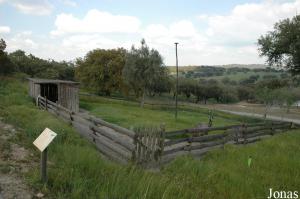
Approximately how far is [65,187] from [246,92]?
103953 mm

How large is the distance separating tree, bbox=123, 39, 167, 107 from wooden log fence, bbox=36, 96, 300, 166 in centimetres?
3040

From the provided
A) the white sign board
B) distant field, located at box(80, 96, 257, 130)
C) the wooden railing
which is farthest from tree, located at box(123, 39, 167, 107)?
the white sign board

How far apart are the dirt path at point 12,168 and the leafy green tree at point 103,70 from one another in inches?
1755

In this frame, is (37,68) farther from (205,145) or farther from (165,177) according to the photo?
(165,177)

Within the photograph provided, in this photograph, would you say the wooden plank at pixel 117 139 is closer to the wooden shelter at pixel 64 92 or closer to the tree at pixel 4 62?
the wooden shelter at pixel 64 92

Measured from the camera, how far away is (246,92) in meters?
104

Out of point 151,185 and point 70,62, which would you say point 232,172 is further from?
point 70,62

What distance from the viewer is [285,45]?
2414 centimetres

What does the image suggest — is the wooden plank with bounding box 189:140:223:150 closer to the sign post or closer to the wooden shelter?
the sign post

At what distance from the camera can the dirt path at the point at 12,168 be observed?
16.2ft

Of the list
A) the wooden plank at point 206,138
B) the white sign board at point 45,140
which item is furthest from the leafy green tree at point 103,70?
the white sign board at point 45,140

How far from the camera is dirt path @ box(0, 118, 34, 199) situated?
4.95m

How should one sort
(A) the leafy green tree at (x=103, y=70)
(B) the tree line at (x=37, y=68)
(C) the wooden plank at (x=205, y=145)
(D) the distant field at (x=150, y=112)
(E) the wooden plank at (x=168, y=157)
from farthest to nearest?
(B) the tree line at (x=37, y=68) < (A) the leafy green tree at (x=103, y=70) < (D) the distant field at (x=150, y=112) < (C) the wooden plank at (x=205, y=145) < (E) the wooden plank at (x=168, y=157)

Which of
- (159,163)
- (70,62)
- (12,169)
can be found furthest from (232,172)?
(70,62)
